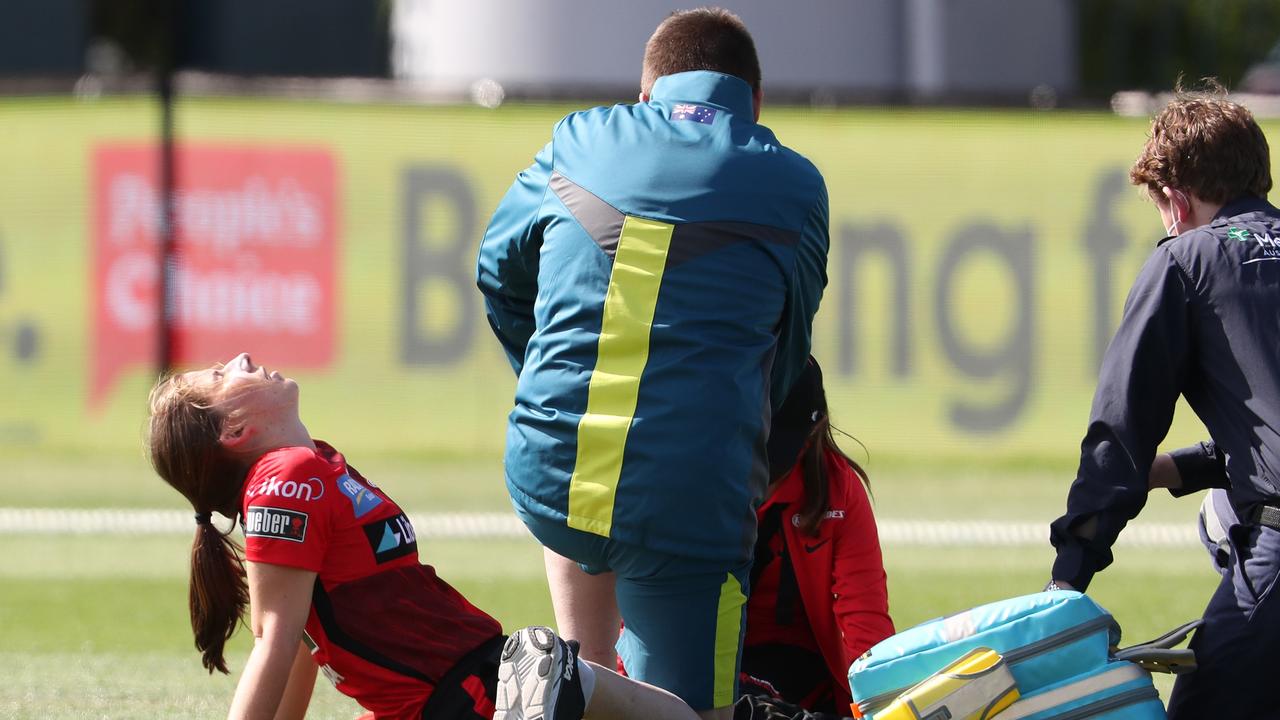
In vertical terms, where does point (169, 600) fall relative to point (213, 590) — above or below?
below

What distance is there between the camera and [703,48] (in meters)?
3.84

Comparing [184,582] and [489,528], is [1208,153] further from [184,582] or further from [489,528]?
[489,528]

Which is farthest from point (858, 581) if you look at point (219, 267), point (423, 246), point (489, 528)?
point (219, 267)

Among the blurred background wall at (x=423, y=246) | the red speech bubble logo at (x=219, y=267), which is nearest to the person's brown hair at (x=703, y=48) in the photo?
the blurred background wall at (x=423, y=246)

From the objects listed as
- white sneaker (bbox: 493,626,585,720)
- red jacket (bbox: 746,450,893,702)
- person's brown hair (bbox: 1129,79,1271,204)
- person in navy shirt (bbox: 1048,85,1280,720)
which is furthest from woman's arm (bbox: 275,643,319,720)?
person's brown hair (bbox: 1129,79,1271,204)

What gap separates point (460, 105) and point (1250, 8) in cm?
3066

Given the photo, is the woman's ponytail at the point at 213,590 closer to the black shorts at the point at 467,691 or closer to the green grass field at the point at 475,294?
the black shorts at the point at 467,691

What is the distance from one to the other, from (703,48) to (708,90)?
0.14 metres

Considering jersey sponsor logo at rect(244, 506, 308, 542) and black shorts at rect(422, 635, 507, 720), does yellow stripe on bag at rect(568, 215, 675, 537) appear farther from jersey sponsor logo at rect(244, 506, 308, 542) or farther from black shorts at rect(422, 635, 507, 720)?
jersey sponsor logo at rect(244, 506, 308, 542)

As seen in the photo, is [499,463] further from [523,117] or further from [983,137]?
[983,137]

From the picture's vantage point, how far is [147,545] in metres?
8.64

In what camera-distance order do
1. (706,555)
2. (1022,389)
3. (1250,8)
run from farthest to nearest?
(1250,8) < (1022,389) < (706,555)

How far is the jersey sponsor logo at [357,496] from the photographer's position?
3721 mm

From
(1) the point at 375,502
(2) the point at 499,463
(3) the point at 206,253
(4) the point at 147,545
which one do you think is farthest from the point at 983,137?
(1) the point at 375,502
